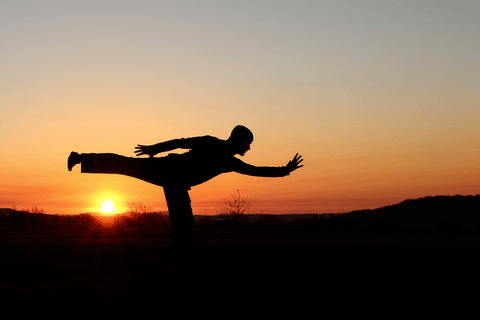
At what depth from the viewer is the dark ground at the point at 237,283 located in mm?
4703

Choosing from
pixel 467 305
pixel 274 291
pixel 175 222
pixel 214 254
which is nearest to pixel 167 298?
pixel 274 291

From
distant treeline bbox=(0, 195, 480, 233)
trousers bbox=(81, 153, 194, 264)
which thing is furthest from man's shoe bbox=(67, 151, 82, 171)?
distant treeline bbox=(0, 195, 480, 233)

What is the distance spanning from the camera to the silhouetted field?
472 centimetres

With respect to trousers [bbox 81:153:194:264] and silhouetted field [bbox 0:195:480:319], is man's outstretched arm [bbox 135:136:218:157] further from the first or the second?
silhouetted field [bbox 0:195:480:319]

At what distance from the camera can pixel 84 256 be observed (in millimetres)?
9062

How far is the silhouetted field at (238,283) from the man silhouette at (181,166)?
2.81 ft

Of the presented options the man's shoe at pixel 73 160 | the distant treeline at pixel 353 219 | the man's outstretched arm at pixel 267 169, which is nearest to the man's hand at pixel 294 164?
the man's outstretched arm at pixel 267 169

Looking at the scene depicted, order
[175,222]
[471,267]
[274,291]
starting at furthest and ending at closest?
[471,267] → [175,222] → [274,291]

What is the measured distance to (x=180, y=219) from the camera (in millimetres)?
6941

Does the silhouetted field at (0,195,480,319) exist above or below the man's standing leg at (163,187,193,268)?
below

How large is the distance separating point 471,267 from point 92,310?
709cm

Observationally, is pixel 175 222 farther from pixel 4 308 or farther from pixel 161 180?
pixel 4 308

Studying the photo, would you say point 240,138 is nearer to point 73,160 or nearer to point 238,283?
point 238,283

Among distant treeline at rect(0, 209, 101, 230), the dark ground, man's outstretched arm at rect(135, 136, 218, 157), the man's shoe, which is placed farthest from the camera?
distant treeline at rect(0, 209, 101, 230)
